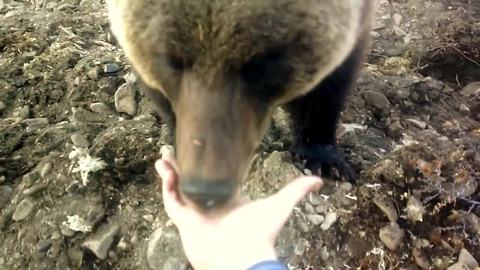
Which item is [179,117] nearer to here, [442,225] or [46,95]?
[442,225]

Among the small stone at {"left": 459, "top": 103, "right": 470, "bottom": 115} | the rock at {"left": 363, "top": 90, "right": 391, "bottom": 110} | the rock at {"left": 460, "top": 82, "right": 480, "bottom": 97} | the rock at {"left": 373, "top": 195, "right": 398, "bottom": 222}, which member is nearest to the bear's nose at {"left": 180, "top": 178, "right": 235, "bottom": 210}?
the rock at {"left": 373, "top": 195, "right": 398, "bottom": 222}

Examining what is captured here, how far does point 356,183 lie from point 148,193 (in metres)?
0.90

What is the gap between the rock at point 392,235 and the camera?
305 centimetres

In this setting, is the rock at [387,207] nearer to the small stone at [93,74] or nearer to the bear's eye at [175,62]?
the bear's eye at [175,62]

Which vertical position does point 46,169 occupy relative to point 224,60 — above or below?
below

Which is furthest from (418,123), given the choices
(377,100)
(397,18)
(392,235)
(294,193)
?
(294,193)

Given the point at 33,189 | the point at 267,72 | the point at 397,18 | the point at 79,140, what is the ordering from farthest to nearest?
1. the point at 397,18
2. the point at 79,140
3. the point at 33,189
4. the point at 267,72

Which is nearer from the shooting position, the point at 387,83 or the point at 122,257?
the point at 122,257

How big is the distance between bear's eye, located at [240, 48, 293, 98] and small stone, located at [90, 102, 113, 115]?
1.44 metres

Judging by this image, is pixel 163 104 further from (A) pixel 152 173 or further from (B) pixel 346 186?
(B) pixel 346 186

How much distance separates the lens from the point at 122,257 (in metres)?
3.04

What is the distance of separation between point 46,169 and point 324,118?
48.8 inches

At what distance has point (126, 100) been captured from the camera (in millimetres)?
3674

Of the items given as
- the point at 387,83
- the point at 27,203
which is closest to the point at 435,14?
the point at 387,83
